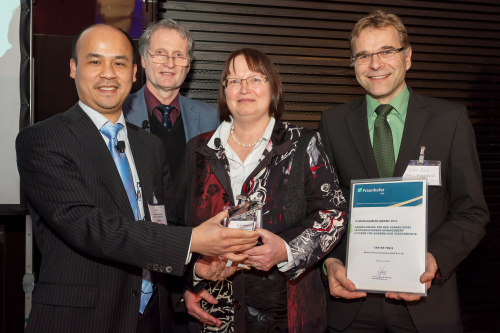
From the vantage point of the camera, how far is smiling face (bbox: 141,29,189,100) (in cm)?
272

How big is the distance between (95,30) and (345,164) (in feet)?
4.45

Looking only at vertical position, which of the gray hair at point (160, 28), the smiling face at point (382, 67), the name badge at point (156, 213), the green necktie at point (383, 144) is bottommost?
the name badge at point (156, 213)

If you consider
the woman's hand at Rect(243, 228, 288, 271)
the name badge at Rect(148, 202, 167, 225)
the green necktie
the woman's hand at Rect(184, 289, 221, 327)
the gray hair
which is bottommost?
the woman's hand at Rect(184, 289, 221, 327)

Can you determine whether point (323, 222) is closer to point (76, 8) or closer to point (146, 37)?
point (146, 37)

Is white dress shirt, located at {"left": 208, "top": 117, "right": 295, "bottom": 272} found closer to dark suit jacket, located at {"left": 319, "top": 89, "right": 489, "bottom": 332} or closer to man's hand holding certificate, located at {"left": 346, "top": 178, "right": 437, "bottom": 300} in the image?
dark suit jacket, located at {"left": 319, "top": 89, "right": 489, "bottom": 332}

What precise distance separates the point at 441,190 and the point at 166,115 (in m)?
1.77

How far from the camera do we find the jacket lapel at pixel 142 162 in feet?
6.01

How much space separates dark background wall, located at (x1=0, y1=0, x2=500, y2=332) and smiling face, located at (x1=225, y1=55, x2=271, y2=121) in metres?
1.46

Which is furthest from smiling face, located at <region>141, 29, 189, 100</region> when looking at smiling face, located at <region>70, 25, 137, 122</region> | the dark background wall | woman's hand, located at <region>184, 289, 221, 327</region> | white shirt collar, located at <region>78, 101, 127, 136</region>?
woman's hand, located at <region>184, 289, 221, 327</region>

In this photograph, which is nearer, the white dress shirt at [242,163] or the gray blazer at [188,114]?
the white dress shirt at [242,163]

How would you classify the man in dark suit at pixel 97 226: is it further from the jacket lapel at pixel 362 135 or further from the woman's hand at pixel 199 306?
the jacket lapel at pixel 362 135

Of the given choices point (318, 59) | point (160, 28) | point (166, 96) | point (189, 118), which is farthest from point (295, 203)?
point (318, 59)

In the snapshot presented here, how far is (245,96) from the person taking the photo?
2.03m
